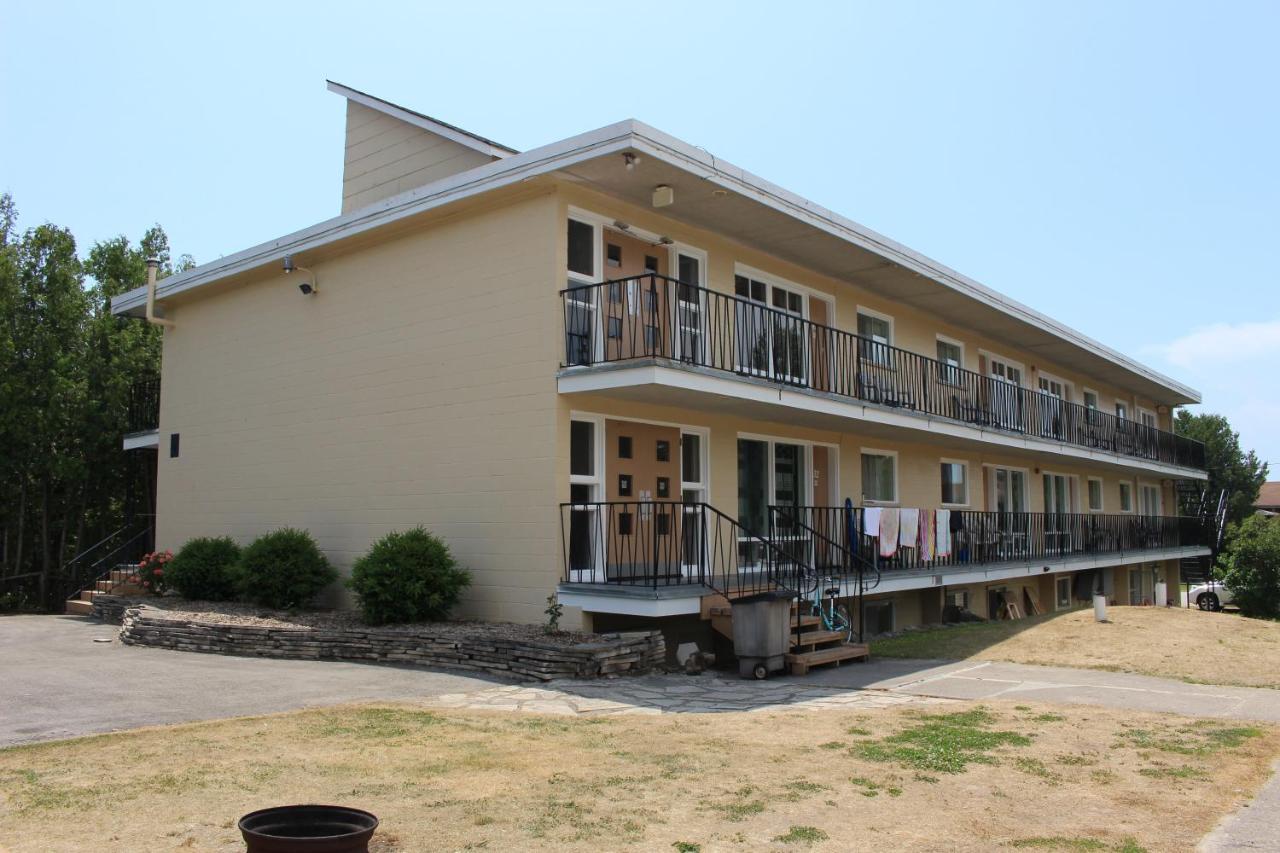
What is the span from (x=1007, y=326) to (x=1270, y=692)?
40.4ft

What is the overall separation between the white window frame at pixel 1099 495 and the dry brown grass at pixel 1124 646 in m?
10.4

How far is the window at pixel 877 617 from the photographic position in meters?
18.3

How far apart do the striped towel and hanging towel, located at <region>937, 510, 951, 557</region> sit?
168 cm

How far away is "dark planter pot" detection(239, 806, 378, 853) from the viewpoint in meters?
4.50

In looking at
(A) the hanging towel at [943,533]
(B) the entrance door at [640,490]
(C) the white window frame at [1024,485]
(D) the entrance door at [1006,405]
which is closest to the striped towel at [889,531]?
(A) the hanging towel at [943,533]

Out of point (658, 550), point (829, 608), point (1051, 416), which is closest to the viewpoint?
point (658, 550)

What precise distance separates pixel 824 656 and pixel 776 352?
199 inches

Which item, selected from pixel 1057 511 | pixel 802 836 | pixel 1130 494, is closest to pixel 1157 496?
pixel 1130 494

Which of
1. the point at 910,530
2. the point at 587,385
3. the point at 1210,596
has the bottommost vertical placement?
the point at 1210,596

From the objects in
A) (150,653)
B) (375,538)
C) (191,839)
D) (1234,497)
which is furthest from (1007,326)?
(1234,497)

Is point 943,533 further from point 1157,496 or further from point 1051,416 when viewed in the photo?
point 1157,496

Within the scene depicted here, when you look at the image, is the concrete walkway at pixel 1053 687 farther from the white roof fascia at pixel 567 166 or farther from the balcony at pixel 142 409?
the balcony at pixel 142 409

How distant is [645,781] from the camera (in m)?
6.75

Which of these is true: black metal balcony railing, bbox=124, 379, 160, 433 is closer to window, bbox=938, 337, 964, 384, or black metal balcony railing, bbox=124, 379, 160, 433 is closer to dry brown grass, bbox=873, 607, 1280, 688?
dry brown grass, bbox=873, 607, 1280, 688
